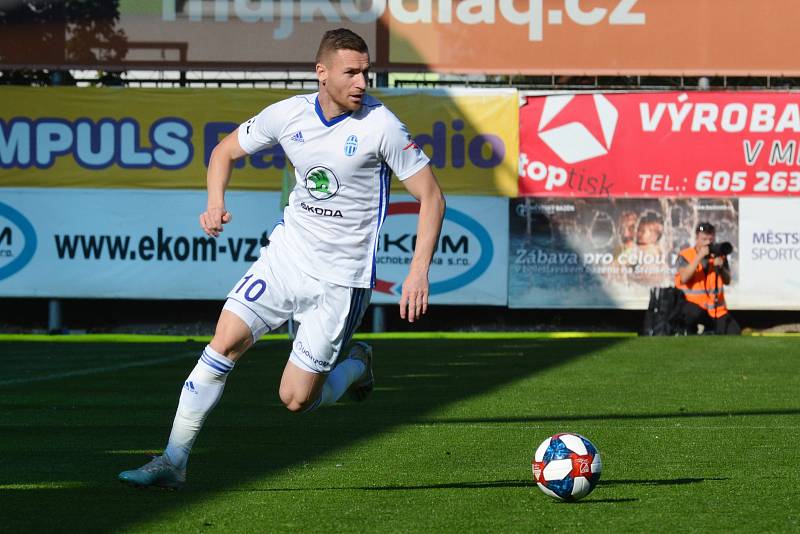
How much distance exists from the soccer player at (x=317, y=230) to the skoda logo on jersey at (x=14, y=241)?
48.6 ft

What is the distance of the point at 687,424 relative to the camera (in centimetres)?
991

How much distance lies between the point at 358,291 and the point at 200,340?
513 inches

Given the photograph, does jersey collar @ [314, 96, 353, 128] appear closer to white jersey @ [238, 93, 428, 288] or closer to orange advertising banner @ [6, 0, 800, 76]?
white jersey @ [238, 93, 428, 288]

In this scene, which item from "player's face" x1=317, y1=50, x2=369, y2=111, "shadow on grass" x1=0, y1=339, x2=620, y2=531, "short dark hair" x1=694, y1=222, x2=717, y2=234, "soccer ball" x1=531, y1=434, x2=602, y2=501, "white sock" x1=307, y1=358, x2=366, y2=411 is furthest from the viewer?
"short dark hair" x1=694, y1=222, x2=717, y2=234

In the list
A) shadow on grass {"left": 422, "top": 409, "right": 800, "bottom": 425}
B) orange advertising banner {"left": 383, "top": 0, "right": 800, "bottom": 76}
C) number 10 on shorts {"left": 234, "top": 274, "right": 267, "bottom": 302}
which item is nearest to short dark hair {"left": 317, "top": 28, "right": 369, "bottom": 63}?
number 10 on shorts {"left": 234, "top": 274, "right": 267, "bottom": 302}

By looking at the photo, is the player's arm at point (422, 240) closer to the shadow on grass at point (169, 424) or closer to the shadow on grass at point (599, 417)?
the shadow on grass at point (169, 424)

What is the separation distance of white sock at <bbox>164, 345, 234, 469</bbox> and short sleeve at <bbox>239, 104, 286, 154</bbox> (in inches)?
43.9

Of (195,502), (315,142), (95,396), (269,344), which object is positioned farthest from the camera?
(269,344)

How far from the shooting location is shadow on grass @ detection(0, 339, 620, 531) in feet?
21.4

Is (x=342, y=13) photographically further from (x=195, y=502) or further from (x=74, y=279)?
(x=195, y=502)

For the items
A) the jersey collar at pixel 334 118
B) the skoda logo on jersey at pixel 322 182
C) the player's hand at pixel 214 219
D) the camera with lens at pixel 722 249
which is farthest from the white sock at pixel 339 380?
the camera with lens at pixel 722 249

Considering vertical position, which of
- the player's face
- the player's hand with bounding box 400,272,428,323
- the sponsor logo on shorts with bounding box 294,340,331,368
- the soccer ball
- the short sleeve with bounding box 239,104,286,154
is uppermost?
the player's face

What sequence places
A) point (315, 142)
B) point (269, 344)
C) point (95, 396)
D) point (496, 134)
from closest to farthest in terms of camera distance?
point (315, 142), point (95, 396), point (269, 344), point (496, 134)

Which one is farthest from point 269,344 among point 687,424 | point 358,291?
point 358,291
